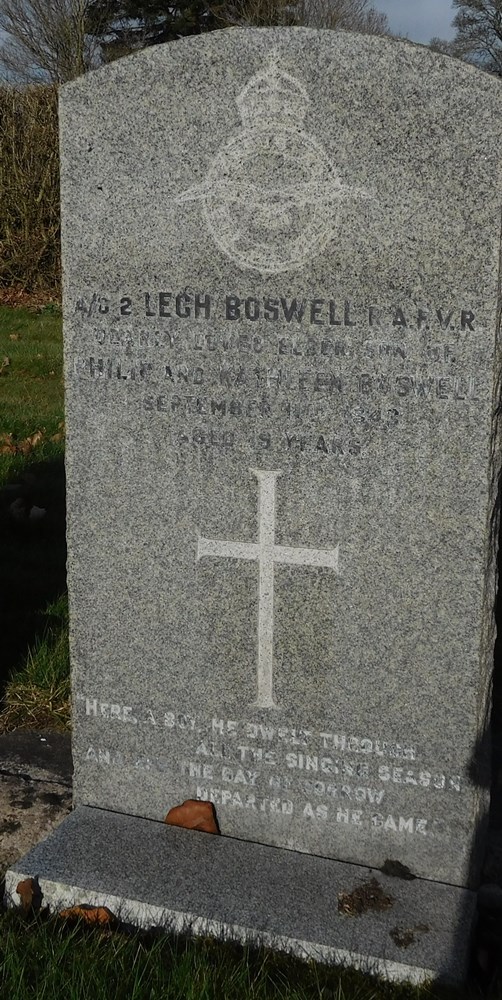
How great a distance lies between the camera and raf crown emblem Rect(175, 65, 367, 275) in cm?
233

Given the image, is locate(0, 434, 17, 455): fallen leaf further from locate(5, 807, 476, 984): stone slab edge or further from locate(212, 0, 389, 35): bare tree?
locate(212, 0, 389, 35): bare tree

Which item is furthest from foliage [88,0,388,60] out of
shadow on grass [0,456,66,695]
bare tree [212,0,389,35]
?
shadow on grass [0,456,66,695]

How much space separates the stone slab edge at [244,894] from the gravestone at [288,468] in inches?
0.4

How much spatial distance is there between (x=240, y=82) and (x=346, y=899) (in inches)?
76.9

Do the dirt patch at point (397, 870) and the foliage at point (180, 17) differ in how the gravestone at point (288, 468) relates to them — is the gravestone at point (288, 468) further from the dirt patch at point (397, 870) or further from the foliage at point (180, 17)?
the foliage at point (180, 17)

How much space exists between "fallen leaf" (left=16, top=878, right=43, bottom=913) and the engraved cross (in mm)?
702

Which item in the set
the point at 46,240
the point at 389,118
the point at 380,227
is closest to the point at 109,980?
the point at 380,227

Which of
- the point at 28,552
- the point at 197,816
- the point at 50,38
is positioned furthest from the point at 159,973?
the point at 50,38

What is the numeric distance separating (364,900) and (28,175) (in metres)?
10.1

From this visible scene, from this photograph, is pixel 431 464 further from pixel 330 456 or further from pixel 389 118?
pixel 389 118

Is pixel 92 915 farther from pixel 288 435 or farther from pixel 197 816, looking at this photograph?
pixel 288 435

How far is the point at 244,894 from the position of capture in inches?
96.8

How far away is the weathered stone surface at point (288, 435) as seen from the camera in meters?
2.30

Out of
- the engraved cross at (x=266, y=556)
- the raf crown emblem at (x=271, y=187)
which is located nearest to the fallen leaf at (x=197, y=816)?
the engraved cross at (x=266, y=556)
